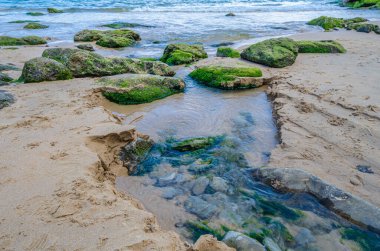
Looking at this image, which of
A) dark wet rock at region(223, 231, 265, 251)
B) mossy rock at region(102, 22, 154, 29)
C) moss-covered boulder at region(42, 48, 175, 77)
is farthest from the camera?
mossy rock at region(102, 22, 154, 29)

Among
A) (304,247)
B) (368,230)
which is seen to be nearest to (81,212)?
(304,247)

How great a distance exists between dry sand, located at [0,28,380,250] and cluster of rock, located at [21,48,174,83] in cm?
40

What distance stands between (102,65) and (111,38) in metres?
5.70

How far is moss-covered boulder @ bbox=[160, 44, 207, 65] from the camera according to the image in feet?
33.7

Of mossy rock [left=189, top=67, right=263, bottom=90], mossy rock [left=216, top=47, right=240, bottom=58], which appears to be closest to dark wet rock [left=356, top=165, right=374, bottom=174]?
mossy rock [left=189, top=67, right=263, bottom=90]

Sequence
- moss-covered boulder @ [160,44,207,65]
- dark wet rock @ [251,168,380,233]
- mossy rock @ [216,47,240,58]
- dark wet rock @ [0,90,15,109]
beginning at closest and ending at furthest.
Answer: dark wet rock @ [251,168,380,233]
dark wet rock @ [0,90,15,109]
moss-covered boulder @ [160,44,207,65]
mossy rock @ [216,47,240,58]

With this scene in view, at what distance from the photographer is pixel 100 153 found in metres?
4.66

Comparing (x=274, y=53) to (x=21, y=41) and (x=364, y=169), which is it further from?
(x=21, y=41)

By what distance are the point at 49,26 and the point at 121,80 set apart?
14.4m

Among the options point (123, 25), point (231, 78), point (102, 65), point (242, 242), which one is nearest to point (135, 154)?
point (242, 242)

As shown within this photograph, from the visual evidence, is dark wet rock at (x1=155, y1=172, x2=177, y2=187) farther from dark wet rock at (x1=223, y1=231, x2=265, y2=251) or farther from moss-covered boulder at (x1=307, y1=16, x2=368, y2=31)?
moss-covered boulder at (x1=307, y1=16, x2=368, y2=31)

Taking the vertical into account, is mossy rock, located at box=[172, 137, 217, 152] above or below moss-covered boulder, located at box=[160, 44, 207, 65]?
below

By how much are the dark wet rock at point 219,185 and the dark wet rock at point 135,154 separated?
108 centimetres

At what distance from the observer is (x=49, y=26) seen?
19203 mm
